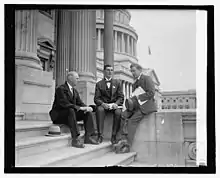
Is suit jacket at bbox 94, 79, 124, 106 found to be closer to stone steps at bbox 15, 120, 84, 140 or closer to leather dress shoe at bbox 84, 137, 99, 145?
leather dress shoe at bbox 84, 137, 99, 145

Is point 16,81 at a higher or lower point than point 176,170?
higher

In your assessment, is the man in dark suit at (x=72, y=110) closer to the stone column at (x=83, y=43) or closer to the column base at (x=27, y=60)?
the stone column at (x=83, y=43)

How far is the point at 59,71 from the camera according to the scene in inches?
126

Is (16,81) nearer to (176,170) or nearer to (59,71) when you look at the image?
(59,71)

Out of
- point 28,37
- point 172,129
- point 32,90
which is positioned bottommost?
point 172,129

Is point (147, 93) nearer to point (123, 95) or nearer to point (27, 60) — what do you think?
point (123, 95)

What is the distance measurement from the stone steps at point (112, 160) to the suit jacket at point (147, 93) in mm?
465

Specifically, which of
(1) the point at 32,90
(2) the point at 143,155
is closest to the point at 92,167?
(2) the point at 143,155

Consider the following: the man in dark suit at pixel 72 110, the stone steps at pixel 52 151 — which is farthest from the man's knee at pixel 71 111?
the stone steps at pixel 52 151

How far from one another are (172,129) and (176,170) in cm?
38

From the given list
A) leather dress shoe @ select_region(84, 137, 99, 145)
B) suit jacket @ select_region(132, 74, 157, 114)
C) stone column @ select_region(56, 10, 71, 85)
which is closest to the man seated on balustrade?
suit jacket @ select_region(132, 74, 157, 114)

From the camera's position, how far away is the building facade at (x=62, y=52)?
294 cm

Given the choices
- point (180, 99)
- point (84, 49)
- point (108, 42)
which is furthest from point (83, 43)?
point (180, 99)

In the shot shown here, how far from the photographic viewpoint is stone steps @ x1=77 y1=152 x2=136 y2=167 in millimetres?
2758
